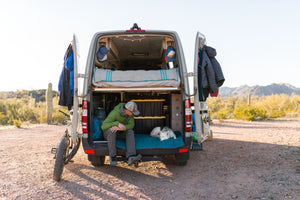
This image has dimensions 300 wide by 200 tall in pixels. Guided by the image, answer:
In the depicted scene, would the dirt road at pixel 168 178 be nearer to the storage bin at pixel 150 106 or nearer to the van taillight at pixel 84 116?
the van taillight at pixel 84 116

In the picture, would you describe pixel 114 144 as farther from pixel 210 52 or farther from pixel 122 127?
pixel 210 52

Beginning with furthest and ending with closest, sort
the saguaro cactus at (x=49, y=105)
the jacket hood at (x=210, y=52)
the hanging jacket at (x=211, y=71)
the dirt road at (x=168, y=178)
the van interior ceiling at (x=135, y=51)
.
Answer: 1. the saguaro cactus at (x=49, y=105)
2. the van interior ceiling at (x=135, y=51)
3. the jacket hood at (x=210, y=52)
4. the hanging jacket at (x=211, y=71)
5. the dirt road at (x=168, y=178)

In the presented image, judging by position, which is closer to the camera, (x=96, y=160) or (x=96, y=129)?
(x=96, y=129)

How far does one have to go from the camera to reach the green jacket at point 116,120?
3.82 m

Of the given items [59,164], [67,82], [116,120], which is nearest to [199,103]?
[116,120]

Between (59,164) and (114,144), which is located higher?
(114,144)

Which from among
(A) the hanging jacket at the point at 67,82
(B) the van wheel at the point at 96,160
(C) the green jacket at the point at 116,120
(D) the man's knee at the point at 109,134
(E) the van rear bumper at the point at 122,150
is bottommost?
(B) the van wheel at the point at 96,160

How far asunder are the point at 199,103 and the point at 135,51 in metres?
2.60

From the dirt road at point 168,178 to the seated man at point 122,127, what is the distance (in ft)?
1.35

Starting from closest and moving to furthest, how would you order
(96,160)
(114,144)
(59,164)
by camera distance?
(59,164)
(114,144)
(96,160)

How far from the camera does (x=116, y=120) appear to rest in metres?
3.97

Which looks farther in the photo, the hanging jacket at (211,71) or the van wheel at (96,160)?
the van wheel at (96,160)

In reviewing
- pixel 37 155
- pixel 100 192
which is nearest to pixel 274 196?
pixel 100 192

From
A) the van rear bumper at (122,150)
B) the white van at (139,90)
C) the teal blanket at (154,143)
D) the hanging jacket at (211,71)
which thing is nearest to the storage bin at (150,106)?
the white van at (139,90)
